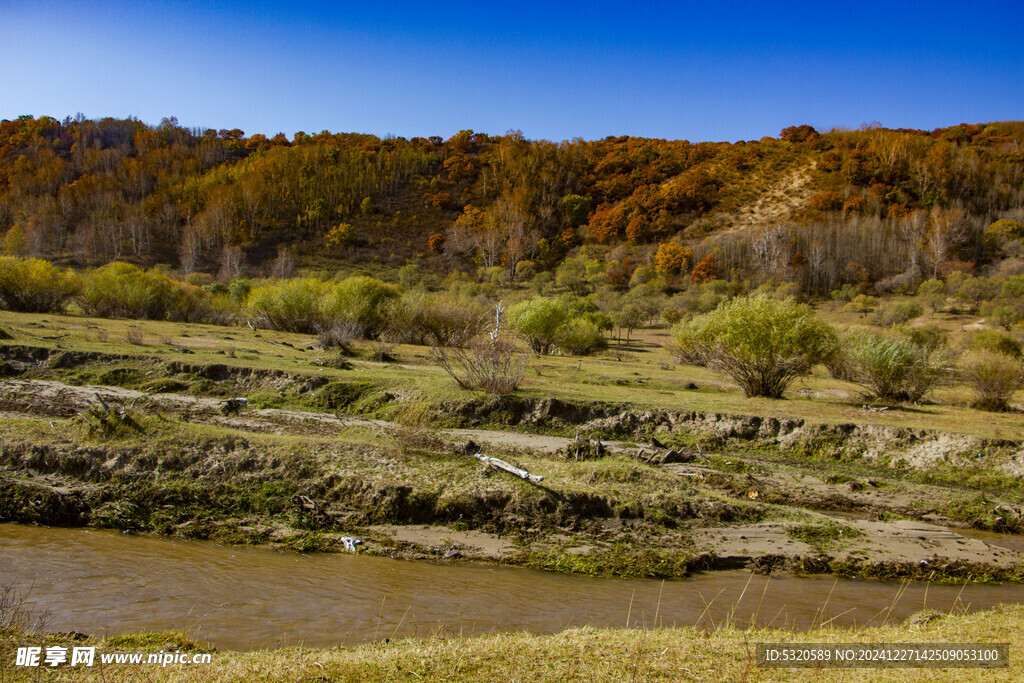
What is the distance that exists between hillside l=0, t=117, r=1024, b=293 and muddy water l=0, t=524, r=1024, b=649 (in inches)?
2584

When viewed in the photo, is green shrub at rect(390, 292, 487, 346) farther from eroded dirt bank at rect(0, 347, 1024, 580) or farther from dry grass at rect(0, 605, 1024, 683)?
dry grass at rect(0, 605, 1024, 683)

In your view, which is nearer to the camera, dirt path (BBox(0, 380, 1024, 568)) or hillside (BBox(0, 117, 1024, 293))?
dirt path (BBox(0, 380, 1024, 568))

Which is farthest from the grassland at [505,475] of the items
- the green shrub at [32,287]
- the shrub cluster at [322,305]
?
the green shrub at [32,287]

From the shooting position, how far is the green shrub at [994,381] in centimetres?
1950

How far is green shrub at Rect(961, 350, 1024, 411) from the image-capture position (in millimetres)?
19500

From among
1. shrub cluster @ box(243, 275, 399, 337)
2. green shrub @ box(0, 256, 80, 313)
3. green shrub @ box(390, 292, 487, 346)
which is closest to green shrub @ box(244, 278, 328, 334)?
shrub cluster @ box(243, 275, 399, 337)

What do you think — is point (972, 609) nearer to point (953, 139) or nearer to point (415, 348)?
point (415, 348)

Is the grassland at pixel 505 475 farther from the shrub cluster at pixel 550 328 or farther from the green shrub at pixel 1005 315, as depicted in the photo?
the green shrub at pixel 1005 315

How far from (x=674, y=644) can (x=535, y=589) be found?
2.67 meters

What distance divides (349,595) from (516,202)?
103 metres

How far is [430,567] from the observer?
802 cm

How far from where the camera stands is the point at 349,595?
7.02 metres

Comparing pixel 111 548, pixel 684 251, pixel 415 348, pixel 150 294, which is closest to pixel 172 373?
pixel 111 548

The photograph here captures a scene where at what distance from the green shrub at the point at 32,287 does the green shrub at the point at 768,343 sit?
37.1m
